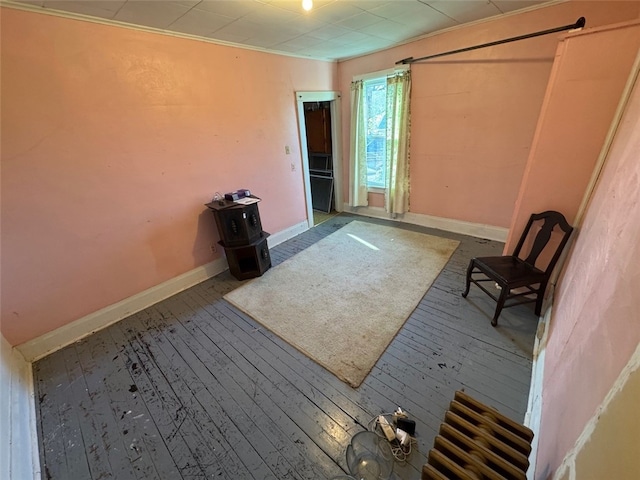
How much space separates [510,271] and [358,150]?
283cm

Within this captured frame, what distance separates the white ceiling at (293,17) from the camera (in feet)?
6.11

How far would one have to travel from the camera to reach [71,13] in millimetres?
1826

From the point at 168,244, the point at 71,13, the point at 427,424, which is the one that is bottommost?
the point at 427,424

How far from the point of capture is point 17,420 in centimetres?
150

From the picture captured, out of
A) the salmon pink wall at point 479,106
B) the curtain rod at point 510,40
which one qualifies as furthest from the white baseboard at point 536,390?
the curtain rod at point 510,40

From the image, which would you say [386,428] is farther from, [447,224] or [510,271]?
[447,224]

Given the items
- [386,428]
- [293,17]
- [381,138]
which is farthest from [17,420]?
[381,138]

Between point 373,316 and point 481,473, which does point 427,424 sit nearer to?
point 481,473

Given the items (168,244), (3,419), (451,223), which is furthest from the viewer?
(451,223)

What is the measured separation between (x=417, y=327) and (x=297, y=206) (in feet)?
8.19

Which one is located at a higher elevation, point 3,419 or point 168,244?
point 168,244

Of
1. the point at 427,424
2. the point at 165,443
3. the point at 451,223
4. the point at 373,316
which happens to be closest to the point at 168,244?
the point at 165,443

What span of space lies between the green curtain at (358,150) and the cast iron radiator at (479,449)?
3554 mm

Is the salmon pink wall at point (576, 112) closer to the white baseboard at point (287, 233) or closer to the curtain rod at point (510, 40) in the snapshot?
the curtain rod at point (510, 40)
